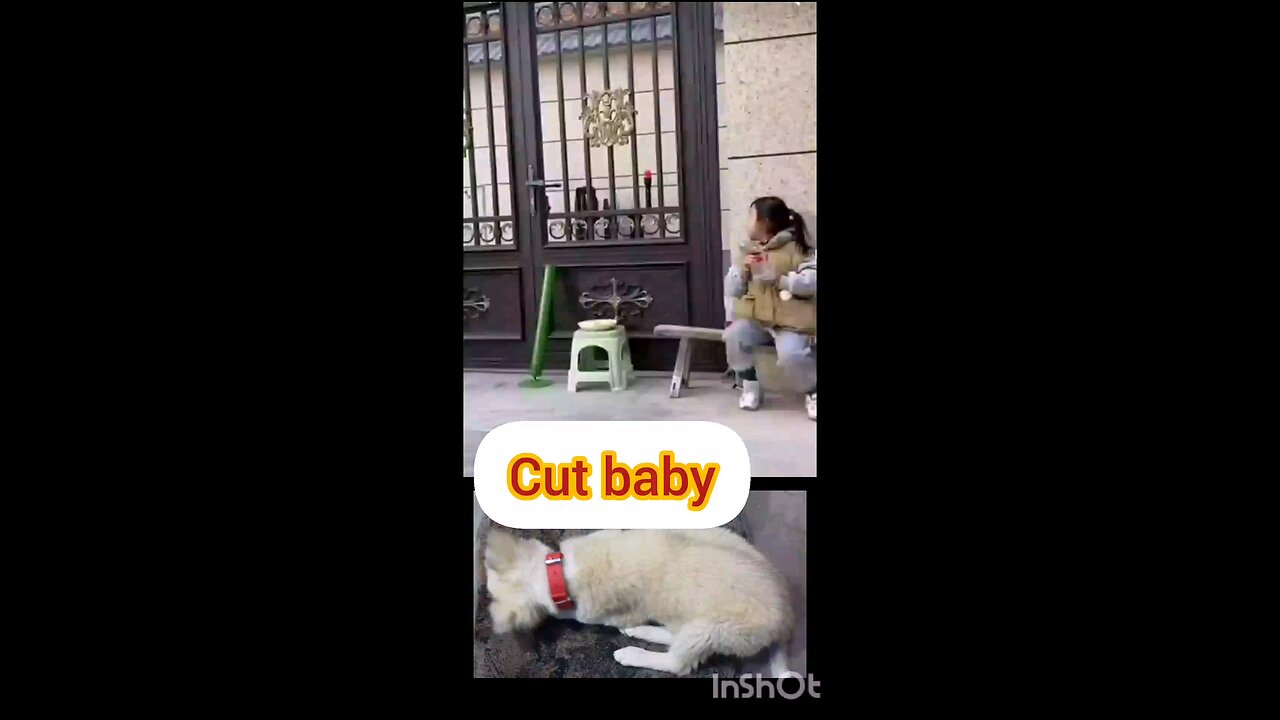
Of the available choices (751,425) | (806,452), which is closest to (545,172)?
(751,425)

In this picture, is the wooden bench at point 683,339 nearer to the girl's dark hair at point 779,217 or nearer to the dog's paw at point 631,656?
the girl's dark hair at point 779,217

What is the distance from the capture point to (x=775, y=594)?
1072 millimetres

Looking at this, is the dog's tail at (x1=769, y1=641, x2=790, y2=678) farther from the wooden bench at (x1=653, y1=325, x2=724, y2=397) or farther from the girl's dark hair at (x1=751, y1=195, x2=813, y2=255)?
the girl's dark hair at (x1=751, y1=195, x2=813, y2=255)

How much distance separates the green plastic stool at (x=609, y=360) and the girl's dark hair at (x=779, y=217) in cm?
49

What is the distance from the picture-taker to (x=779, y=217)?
6.65 ft

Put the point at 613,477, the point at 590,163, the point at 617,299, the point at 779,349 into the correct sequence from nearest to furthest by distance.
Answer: the point at 613,477, the point at 779,349, the point at 617,299, the point at 590,163

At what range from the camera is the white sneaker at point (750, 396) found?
62.9 inches

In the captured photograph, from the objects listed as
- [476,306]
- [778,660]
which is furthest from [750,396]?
[476,306]

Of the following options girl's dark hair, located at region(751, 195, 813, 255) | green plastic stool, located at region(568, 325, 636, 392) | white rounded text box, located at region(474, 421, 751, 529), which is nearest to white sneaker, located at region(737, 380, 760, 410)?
green plastic stool, located at region(568, 325, 636, 392)

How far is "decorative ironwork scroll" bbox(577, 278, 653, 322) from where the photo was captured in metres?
2.31

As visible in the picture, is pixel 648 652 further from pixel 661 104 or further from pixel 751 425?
pixel 661 104

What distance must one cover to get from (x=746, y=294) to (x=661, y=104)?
803mm

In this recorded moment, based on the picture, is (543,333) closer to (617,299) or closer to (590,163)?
(617,299)

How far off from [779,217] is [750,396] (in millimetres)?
595
